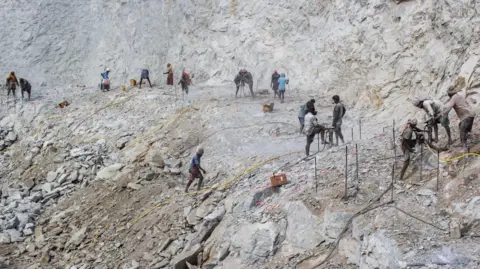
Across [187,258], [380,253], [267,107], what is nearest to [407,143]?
[380,253]

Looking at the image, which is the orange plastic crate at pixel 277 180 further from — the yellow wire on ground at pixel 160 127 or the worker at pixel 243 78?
the worker at pixel 243 78

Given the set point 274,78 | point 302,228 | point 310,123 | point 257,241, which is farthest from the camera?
point 274,78

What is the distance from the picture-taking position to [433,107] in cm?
945

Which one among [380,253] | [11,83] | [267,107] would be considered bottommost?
[380,253]

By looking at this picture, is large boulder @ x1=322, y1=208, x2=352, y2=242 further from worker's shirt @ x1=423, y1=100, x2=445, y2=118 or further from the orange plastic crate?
worker's shirt @ x1=423, y1=100, x2=445, y2=118

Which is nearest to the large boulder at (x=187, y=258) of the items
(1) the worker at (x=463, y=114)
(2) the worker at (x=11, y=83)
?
(1) the worker at (x=463, y=114)

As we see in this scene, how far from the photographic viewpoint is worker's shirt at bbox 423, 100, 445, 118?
9.38 m

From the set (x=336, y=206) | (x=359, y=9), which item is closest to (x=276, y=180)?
(x=336, y=206)

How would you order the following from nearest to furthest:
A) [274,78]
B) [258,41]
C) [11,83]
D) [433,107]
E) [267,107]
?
1. [433,107]
2. [267,107]
3. [274,78]
4. [258,41]
5. [11,83]

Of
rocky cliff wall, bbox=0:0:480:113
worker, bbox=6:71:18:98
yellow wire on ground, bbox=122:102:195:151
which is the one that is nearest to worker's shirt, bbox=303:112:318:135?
rocky cliff wall, bbox=0:0:480:113

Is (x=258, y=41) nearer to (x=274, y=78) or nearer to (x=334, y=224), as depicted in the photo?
(x=274, y=78)

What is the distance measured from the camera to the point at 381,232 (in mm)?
7273

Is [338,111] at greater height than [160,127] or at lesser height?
greater

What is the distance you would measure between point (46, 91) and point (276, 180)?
17.8 meters
